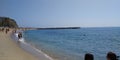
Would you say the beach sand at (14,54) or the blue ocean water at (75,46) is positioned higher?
the beach sand at (14,54)

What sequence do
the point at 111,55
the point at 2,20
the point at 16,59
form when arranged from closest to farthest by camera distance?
the point at 111,55
the point at 16,59
the point at 2,20

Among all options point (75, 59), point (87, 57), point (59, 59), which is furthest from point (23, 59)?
point (87, 57)

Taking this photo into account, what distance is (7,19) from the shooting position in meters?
173

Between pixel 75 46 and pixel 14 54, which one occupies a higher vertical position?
pixel 14 54

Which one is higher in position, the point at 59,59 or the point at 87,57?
the point at 87,57

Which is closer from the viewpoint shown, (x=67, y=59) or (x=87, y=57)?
(x=87, y=57)

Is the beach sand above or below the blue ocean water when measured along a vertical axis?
above

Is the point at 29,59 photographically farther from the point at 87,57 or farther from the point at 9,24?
the point at 9,24

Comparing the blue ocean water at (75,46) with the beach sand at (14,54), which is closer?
the beach sand at (14,54)

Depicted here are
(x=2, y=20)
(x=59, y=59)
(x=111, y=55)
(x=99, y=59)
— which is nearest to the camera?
(x=111, y=55)

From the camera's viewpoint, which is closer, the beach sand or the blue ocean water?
the beach sand

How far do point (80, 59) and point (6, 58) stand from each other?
214 inches

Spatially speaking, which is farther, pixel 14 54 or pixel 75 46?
pixel 75 46

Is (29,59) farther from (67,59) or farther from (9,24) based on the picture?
(9,24)
